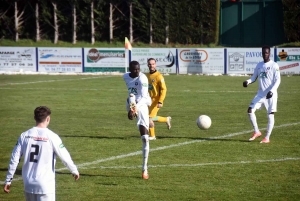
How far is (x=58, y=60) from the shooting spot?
46.3 meters

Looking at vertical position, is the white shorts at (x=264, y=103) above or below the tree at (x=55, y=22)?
below

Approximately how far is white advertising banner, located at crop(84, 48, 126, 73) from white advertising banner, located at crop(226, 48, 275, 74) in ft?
23.4

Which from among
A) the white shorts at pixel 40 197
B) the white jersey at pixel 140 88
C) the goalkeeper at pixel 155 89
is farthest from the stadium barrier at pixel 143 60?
the white shorts at pixel 40 197

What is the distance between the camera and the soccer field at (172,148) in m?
12.7

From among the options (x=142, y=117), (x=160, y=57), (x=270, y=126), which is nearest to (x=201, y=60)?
(x=160, y=57)

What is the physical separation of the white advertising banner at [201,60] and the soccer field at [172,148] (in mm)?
10462

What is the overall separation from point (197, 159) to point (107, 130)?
5.72m

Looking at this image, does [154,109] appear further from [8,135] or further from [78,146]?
[8,135]

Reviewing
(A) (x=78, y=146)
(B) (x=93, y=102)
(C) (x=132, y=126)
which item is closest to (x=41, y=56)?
(B) (x=93, y=102)

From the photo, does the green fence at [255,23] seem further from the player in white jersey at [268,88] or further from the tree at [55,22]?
the player in white jersey at [268,88]

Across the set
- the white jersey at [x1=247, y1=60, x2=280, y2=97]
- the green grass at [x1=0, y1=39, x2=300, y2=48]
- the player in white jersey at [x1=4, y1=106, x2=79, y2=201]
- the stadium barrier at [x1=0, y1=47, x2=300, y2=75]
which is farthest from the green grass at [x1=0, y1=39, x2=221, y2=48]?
the player in white jersey at [x1=4, y1=106, x2=79, y2=201]

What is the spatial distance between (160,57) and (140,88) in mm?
30268

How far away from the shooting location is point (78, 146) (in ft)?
58.2

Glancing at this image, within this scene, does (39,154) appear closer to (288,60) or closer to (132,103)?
(132,103)
